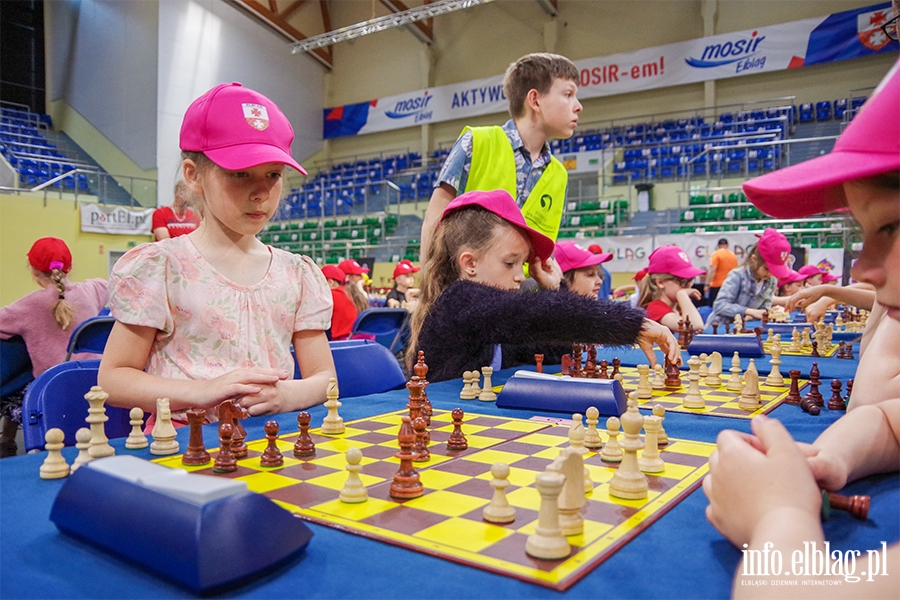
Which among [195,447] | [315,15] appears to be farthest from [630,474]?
[315,15]

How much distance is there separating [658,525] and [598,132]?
563 inches

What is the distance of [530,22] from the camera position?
15.1 metres

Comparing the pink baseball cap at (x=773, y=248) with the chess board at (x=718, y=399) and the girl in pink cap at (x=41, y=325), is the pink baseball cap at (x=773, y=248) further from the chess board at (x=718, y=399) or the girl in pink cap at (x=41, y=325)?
the girl in pink cap at (x=41, y=325)

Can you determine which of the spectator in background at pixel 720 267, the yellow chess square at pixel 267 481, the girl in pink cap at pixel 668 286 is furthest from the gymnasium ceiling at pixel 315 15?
the yellow chess square at pixel 267 481

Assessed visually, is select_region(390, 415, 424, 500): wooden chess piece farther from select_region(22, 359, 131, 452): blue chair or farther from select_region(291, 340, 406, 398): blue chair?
select_region(291, 340, 406, 398): blue chair

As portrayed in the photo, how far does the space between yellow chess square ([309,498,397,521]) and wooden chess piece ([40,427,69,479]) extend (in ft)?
1.41

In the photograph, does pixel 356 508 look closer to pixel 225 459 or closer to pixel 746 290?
pixel 225 459

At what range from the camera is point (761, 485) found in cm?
67

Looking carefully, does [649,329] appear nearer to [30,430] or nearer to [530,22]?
[30,430]

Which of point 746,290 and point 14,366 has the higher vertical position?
point 746,290

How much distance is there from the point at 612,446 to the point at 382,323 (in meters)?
3.74

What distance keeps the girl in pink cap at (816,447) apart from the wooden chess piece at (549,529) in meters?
0.17

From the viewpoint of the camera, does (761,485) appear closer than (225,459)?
Yes

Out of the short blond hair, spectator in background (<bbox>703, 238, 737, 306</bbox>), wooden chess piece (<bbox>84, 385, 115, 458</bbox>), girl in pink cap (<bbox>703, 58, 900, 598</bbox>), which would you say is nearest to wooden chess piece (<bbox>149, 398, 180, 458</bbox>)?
wooden chess piece (<bbox>84, 385, 115, 458</bbox>)
